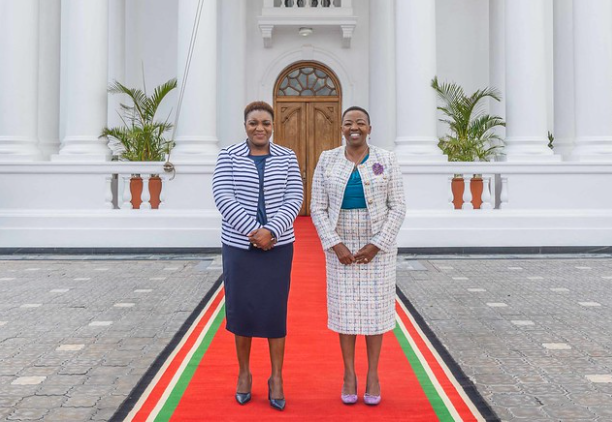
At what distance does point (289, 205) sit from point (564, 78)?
1126 cm

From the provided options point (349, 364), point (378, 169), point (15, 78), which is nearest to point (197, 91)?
point (15, 78)

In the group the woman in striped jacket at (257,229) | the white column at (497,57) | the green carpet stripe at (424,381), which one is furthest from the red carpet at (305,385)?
the white column at (497,57)

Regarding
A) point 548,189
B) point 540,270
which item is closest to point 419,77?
point 548,189

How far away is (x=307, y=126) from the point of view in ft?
52.2

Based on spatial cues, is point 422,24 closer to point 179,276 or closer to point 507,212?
point 507,212

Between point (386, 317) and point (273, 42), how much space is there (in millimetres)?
13167

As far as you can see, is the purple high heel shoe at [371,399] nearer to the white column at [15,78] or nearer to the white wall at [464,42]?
the white column at [15,78]

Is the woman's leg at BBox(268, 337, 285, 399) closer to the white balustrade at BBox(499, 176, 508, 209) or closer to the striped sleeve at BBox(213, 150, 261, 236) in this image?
the striped sleeve at BBox(213, 150, 261, 236)

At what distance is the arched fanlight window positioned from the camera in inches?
631

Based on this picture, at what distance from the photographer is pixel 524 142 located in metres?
11.3

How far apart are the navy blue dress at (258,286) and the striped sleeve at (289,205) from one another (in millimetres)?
104

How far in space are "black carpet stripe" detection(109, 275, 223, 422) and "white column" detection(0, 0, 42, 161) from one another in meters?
6.59

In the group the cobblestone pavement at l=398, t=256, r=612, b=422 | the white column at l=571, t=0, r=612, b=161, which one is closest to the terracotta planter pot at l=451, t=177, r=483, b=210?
the cobblestone pavement at l=398, t=256, r=612, b=422

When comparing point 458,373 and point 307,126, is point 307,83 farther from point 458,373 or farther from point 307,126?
point 458,373
